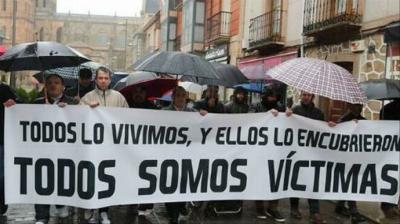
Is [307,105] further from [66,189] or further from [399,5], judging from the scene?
[399,5]

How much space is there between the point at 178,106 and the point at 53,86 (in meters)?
1.40

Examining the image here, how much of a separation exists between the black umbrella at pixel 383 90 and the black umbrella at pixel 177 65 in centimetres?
200

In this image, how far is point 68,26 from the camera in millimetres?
103188

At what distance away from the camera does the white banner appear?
570 centimetres

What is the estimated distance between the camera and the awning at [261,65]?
463 inches

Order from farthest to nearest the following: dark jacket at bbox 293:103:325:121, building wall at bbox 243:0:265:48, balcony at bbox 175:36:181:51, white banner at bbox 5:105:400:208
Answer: balcony at bbox 175:36:181:51 → building wall at bbox 243:0:265:48 → dark jacket at bbox 293:103:325:121 → white banner at bbox 5:105:400:208

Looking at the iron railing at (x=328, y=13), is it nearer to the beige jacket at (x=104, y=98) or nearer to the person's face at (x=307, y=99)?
the person's face at (x=307, y=99)

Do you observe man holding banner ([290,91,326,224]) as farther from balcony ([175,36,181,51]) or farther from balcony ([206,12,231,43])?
balcony ([175,36,181,51])

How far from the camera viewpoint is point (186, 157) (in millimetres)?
6086

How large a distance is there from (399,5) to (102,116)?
6.53 m

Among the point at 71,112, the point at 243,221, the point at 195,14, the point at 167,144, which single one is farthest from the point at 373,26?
the point at 195,14

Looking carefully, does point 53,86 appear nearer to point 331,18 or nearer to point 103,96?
point 103,96

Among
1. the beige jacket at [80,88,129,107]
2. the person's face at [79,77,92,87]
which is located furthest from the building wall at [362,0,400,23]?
the beige jacket at [80,88,129,107]

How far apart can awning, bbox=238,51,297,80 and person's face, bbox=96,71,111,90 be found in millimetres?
4085
